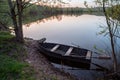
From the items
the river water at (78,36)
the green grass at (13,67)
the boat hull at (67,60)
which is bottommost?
the river water at (78,36)

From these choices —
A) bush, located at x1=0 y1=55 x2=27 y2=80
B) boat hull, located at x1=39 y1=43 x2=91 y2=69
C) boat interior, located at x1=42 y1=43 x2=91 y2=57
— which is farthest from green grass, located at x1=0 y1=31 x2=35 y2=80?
boat interior, located at x1=42 y1=43 x2=91 y2=57

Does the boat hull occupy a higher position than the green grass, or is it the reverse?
the green grass

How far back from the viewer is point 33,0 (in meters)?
16.0

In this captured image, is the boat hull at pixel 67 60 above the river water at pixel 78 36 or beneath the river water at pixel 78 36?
above

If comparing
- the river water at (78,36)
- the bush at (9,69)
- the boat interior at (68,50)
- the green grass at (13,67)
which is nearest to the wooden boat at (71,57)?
the boat interior at (68,50)

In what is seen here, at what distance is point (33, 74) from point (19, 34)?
23.1ft

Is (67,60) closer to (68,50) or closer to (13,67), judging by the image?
(68,50)

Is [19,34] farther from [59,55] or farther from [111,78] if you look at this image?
[111,78]

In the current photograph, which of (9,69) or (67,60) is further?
(67,60)

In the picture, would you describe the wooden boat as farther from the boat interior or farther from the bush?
the bush

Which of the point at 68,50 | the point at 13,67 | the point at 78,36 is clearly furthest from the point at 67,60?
the point at 78,36

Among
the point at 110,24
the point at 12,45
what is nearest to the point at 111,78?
the point at 110,24

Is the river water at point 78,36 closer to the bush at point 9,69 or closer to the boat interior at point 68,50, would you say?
the boat interior at point 68,50

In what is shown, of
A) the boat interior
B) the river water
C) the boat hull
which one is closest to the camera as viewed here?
the river water
